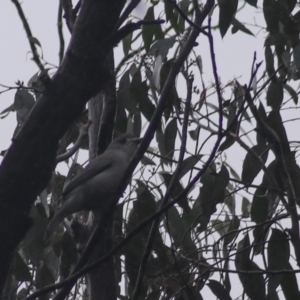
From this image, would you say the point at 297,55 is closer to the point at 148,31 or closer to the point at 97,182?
the point at 148,31

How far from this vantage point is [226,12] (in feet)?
9.72

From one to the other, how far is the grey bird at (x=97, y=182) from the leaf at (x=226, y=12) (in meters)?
0.74

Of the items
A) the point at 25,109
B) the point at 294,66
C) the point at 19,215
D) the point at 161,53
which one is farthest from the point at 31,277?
the point at 294,66

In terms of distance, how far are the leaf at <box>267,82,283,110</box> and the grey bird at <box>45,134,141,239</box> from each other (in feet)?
2.40

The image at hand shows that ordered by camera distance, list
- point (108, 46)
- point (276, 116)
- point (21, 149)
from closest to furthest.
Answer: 1. point (21, 149)
2. point (108, 46)
3. point (276, 116)

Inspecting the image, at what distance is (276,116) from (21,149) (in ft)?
5.17

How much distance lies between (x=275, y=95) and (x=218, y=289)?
95 centimetres

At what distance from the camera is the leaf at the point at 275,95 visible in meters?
3.13

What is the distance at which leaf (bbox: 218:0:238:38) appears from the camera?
2.94m

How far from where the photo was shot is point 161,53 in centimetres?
313

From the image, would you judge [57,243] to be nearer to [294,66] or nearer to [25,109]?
[25,109]

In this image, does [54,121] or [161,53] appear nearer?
[54,121]

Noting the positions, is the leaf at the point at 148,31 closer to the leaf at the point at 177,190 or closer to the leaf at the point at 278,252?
the leaf at the point at 177,190

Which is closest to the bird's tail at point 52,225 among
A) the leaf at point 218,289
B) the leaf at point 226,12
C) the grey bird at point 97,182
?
the grey bird at point 97,182
